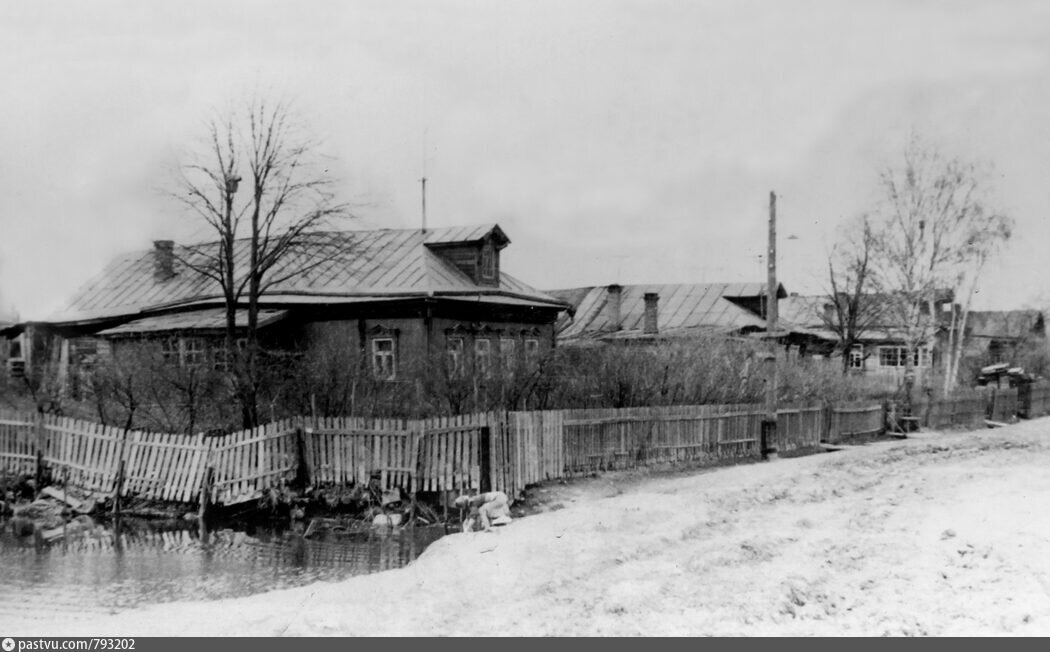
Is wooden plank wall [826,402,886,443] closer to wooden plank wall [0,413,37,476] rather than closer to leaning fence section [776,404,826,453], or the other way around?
leaning fence section [776,404,826,453]

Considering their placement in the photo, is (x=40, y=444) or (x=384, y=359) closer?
(x=40, y=444)

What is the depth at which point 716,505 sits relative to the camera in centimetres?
1133

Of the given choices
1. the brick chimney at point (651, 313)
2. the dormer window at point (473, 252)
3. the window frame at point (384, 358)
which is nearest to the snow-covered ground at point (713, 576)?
the window frame at point (384, 358)

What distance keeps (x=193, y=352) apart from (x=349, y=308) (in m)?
3.48

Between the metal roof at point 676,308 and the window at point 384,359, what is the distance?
17.1m

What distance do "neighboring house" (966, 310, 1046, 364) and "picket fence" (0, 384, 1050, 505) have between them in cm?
3848

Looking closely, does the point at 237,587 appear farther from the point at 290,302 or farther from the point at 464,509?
the point at 290,302

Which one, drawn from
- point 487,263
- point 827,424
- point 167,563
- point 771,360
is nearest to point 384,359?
point 487,263

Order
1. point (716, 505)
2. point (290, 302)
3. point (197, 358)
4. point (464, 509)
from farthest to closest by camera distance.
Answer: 1. point (290, 302)
2. point (197, 358)
3. point (464, 509)
4. point (716, 505)

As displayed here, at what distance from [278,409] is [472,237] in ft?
26.3

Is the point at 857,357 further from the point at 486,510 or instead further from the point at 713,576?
the point at 713,576

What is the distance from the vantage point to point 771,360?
1661 cm
